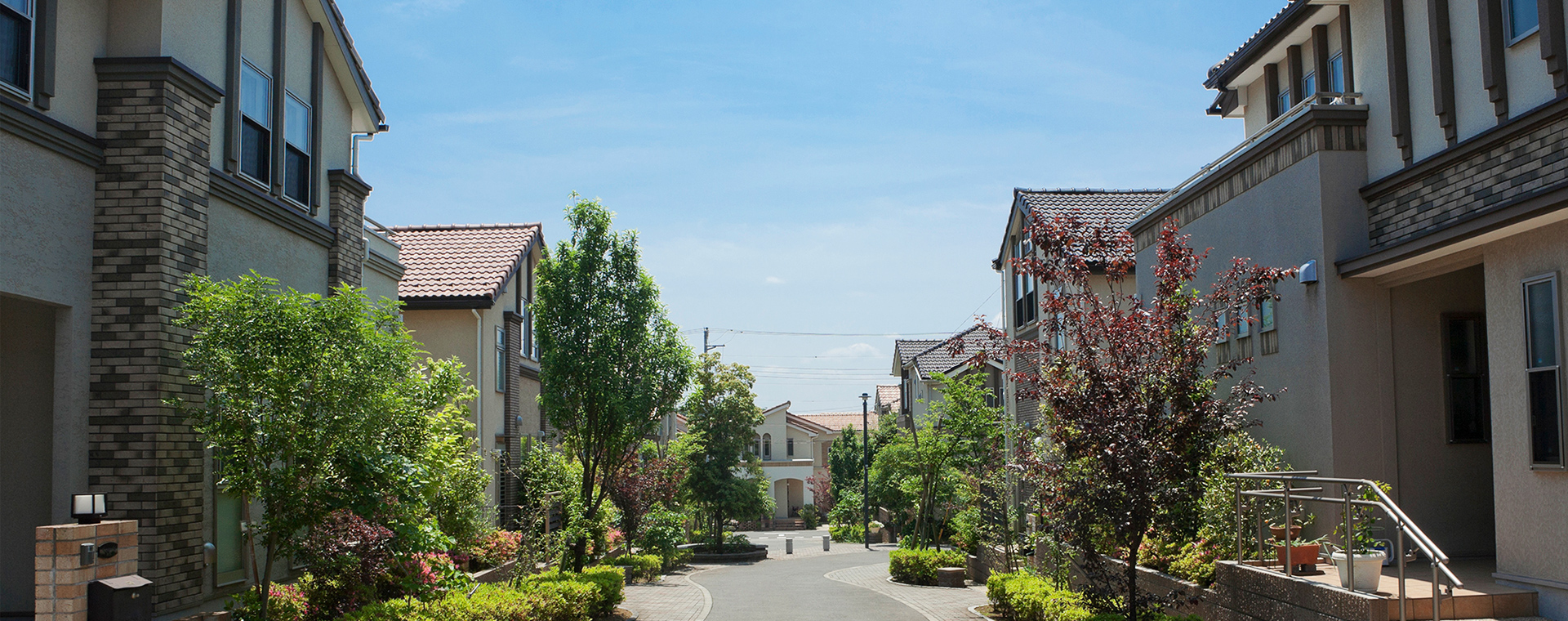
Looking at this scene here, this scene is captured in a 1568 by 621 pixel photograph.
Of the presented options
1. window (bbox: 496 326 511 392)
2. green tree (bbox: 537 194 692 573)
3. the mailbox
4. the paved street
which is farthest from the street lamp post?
the mailbox

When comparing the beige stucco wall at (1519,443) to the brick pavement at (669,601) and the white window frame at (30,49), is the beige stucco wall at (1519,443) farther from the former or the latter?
the white window frame at (30,49)

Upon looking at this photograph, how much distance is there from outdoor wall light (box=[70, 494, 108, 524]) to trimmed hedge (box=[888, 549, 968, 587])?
2210 cm

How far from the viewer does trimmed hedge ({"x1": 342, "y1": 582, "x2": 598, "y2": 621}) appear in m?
12.2

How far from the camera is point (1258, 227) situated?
601 inches

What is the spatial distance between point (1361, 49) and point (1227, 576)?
7369 mm

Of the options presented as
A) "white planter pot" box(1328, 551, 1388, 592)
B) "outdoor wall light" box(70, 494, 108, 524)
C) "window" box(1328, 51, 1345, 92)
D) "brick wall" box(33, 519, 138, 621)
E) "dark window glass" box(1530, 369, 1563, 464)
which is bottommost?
"white planter pot" box(1328, 551, 1388, 592)

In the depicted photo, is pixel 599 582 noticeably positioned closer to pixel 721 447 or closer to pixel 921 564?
pixel 921 564

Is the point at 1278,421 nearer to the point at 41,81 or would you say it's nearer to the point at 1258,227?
the point at 1258,227

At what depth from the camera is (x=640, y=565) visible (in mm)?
29547

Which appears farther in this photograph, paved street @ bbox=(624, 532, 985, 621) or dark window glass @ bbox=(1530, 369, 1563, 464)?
paved street @ bbox=(624, 532, 985, 621)

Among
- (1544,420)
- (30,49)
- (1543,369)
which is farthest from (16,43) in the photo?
(1544,420)

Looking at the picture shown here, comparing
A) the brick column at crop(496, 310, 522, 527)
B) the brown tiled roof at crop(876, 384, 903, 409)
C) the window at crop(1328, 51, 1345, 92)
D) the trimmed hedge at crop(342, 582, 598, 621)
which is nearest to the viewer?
the trimmed hedge at crop(342, 582, 598, 621)

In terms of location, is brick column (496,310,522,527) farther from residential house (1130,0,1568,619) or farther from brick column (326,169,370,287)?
residential house (1130,0,1568,619)

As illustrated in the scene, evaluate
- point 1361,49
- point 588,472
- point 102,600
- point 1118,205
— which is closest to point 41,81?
point 102,600
